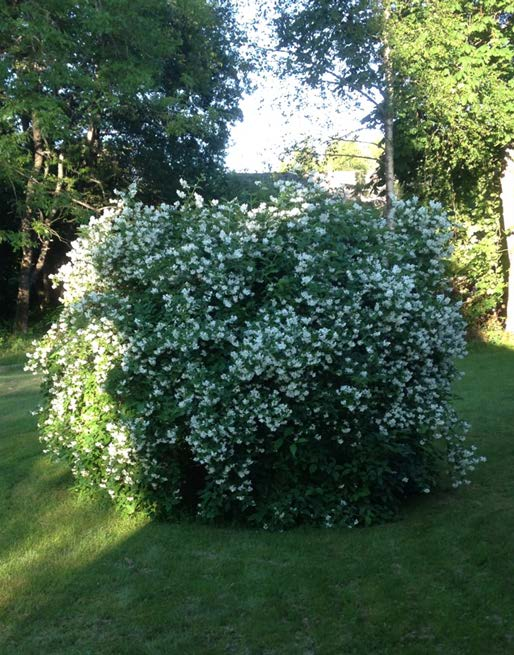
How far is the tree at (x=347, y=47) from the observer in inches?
620

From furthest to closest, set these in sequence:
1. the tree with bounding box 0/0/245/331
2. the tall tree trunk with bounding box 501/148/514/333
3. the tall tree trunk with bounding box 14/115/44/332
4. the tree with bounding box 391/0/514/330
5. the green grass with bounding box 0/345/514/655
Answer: the tall tree trunk with bounding box 14/115/44/332 < the tree with bounding box 0/0/245/331 < the tall tree trunk with bounding box 501/148/514/333 < the tree with bounding box 391/0/514/330 < the green grass with bounding box 0/345/514/655

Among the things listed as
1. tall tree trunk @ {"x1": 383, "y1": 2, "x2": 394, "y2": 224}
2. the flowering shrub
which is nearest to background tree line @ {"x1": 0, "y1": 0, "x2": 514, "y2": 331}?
→ tall tree trunk @ {"x1": 383, "y1": 2, "x2": 394, "y2": 224}

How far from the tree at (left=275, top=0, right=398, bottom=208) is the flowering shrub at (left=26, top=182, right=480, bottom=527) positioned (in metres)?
11.0

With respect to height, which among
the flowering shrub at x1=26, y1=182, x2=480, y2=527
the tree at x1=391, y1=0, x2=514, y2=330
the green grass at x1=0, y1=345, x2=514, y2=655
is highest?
the tree at x1=391, y1=0, x2=514, y2=330

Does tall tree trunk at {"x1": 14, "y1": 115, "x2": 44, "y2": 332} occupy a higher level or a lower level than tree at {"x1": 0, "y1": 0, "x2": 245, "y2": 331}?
lower

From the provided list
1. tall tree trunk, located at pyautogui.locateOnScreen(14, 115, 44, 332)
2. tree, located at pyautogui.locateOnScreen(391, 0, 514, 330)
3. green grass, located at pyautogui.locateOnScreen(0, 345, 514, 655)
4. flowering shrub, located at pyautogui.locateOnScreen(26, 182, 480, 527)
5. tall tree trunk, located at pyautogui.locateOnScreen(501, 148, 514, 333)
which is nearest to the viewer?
green grass, located at pyautogui.locateOnScreen(0, 345, 514, 655)

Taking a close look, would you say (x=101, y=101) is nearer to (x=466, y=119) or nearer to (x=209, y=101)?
(x=209, y=101)

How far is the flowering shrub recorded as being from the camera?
4.96 meters

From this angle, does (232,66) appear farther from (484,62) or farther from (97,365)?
(97,365)

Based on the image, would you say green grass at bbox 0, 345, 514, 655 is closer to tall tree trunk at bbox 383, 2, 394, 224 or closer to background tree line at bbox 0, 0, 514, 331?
background tree line at bbox 0, 0, 514, 331

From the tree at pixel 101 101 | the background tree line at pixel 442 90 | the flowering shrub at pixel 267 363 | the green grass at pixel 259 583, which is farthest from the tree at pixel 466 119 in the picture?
the green grass at pixel 259 583

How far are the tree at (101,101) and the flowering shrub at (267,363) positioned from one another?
14.7m

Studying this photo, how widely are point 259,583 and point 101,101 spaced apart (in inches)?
723

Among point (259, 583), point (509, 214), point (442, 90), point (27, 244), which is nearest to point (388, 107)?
point (442, 90)
